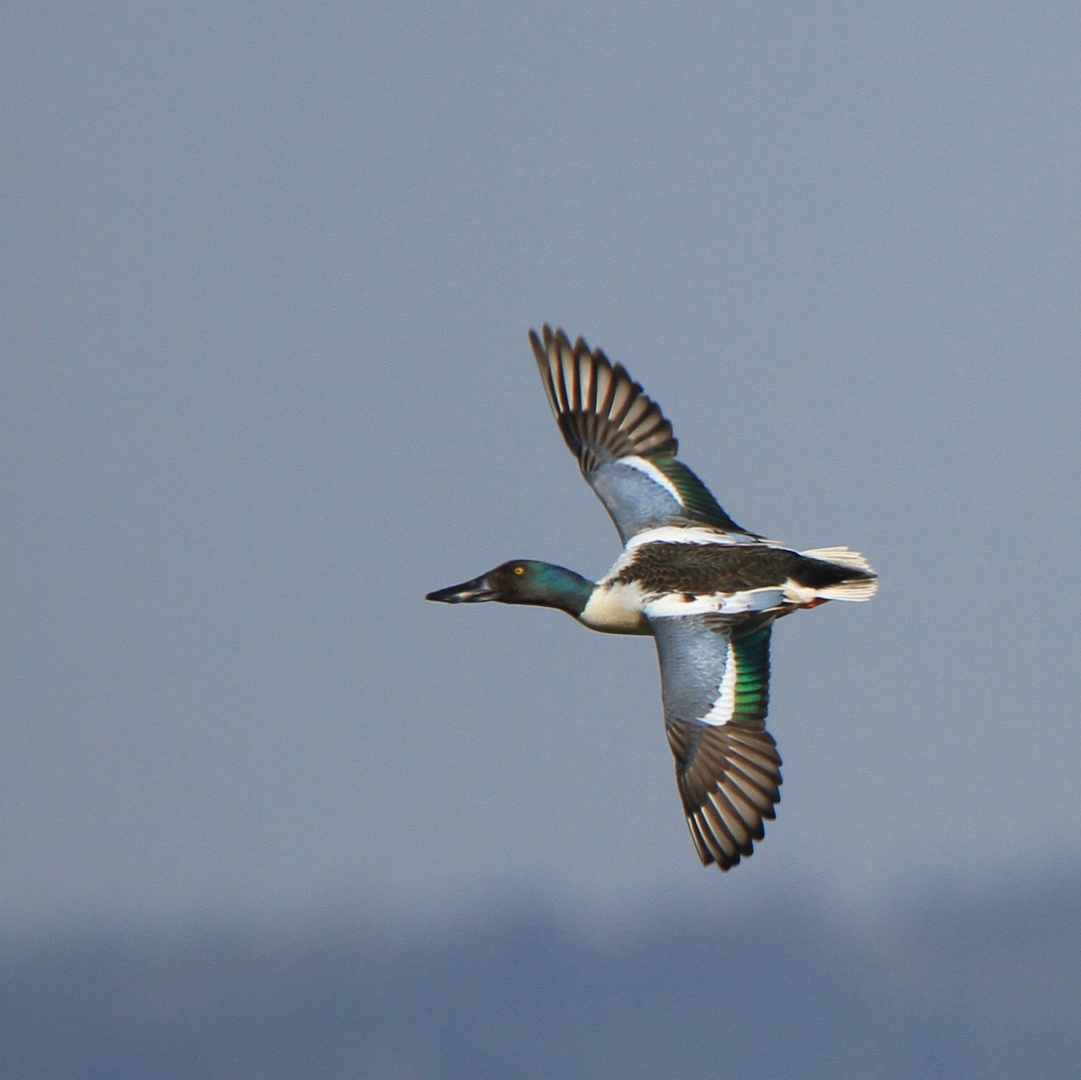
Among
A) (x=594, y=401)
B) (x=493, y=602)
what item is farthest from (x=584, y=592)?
(x=594, y=401)

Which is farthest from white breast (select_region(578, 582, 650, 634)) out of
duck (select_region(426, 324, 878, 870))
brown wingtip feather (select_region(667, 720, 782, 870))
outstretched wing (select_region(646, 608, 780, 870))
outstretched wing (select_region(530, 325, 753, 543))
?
brown wingtip feather (select_region(667, 720, 782, 870))

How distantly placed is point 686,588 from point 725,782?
63.3 inches

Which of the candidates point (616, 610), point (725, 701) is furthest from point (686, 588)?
point (725, 701)

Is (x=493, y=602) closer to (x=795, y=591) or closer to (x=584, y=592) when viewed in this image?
(x=584, y=592)

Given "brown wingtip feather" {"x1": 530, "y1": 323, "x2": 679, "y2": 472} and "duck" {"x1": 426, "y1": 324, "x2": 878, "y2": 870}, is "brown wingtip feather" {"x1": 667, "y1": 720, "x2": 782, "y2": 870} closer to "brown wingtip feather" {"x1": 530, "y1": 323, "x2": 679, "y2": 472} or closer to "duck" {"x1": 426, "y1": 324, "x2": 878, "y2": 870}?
"duck" {"x1": 426, "y1": 324, "x2": 878, "y2": 870}

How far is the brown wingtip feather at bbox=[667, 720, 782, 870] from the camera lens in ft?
54.5

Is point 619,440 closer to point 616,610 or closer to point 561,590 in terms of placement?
point 561,590

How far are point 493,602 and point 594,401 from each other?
210 cm

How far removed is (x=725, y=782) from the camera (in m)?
16.8

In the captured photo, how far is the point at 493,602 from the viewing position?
19.4 meters

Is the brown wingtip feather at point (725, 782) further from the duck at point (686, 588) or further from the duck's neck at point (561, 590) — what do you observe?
the duck's neck at point (561, 590)

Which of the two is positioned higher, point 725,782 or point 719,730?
point 719,730

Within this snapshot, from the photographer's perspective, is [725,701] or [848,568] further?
[848,568]

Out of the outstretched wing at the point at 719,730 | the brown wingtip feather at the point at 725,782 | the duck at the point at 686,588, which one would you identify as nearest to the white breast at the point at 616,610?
the duck at the point at 686,588
